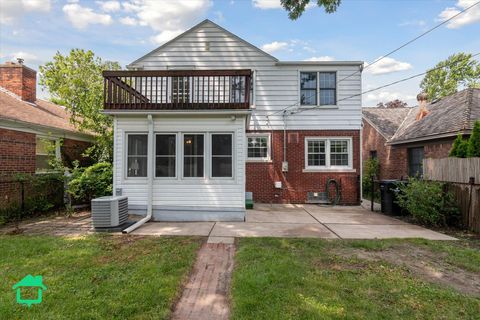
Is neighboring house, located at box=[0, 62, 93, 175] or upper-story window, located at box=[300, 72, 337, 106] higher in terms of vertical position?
upper-story window, located at box=[300, 72, 337, 106]

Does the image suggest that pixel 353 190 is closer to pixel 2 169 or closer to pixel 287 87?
pixel 287 87

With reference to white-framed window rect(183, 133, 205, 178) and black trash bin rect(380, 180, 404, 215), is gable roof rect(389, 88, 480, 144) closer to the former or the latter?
black trash bin rect(380, 180, 404, 215)

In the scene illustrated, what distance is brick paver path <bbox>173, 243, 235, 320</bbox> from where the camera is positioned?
2.98 meters

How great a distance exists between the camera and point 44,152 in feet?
30.5

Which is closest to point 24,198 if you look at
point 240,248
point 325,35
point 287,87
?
point 240,248

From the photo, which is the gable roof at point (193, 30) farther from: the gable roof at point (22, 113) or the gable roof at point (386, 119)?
the gable roof at point (386, 119)

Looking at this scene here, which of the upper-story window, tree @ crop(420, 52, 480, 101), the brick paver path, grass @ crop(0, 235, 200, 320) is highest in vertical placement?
tree @ crop(420, 52, 480, 101)

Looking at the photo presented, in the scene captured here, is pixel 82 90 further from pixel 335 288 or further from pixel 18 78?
pixel 335 288

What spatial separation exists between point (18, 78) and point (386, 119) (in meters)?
20.1

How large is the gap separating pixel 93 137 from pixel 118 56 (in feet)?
17.7

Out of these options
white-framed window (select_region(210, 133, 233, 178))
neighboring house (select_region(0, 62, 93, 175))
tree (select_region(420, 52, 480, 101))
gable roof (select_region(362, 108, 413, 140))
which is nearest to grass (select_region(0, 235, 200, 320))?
white-framed window (select_region(210, 133, 233, 178))

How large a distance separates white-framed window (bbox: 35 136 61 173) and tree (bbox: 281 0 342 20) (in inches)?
355

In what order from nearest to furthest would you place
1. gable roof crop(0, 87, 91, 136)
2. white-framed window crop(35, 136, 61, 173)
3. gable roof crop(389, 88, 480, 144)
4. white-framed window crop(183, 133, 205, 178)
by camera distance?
white-framed window crop(183, 133, 205, 178)
gable roof crop(0, 87, 91, 136)
white-framed window crop(35, 136, 61, 173)
gable roof crop(389, 88, 480, 144)

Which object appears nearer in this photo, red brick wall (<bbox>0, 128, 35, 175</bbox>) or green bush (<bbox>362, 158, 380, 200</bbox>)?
red brick wall (<bbox>0, 128, 35, 175</bbox>)
